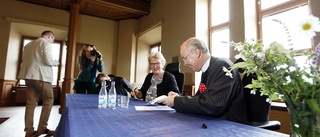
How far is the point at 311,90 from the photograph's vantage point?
0.38 metres

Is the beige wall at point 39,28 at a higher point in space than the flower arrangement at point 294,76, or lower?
higher

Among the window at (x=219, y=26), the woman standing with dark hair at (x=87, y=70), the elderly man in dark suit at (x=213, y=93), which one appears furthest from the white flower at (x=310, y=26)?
the window at (x=219, y=26)

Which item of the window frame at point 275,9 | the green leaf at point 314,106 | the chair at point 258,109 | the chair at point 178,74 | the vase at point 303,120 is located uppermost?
the window frame at point 275,9

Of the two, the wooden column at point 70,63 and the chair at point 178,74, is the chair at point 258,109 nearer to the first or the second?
the chair at point 178,74

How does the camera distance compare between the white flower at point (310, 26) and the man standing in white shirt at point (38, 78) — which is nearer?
the white flower at point (310, 26)

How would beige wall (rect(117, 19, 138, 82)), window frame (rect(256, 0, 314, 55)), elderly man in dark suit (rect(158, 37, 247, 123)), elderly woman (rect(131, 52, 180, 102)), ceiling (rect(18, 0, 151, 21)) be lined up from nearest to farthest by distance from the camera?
elderly man in dark suit (rect(158, 37, 247, 123)) → elderly woman (rect(131, 52, 180, 102)) → window frame (rect(256, 0, 314, 55)) → ceiling (rect(18, 0, 151, 21)) → beige wall (rect(117, 19, 138, 82))

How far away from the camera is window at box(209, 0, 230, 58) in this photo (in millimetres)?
3297

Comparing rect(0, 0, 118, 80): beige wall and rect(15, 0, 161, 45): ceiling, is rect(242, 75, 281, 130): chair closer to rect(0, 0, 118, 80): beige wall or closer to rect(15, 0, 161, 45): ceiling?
rect(15, 0, 161, 45): ceiling

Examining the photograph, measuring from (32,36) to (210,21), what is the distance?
551cm

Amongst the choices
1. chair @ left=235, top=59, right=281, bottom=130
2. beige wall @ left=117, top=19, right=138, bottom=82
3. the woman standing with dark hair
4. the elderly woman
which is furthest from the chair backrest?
beige wall @ left=117, top=19, right=138, bottom=82

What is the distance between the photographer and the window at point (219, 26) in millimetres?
3297

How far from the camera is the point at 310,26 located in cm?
38

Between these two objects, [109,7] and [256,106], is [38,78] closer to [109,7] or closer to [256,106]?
[256,106]

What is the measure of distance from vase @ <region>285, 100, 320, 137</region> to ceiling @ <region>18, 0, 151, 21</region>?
186 inches
